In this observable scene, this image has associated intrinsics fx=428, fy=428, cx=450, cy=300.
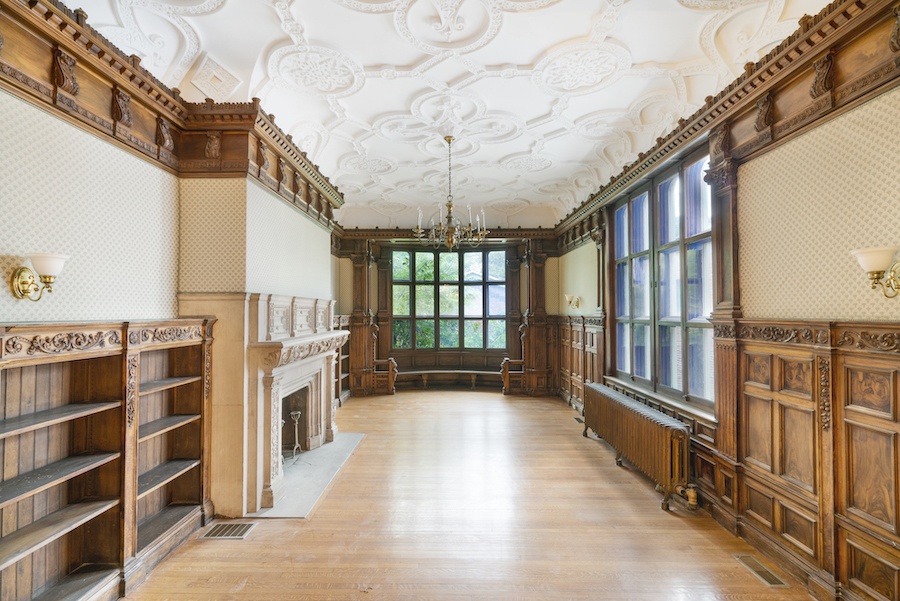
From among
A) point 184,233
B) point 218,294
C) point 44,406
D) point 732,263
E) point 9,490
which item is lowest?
point 9,490

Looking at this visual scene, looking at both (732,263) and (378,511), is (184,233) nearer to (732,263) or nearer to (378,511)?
(378,511)

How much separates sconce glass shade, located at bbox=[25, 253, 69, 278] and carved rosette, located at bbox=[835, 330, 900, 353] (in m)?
4.32

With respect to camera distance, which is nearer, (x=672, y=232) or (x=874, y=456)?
(x=874, y=456)

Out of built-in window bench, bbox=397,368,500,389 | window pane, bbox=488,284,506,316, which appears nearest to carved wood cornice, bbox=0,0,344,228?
built-in window bench, bbox=397,368,500,389

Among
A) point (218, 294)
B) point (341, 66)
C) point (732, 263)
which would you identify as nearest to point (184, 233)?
point (218, 294)

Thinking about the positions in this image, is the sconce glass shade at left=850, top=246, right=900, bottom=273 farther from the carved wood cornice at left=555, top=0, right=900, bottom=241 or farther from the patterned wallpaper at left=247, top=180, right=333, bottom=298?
the patterned wallpaper at left=247, top=180, right=333, bottom=298

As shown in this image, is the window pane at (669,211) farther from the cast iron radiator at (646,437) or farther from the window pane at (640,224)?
the cast iron radiator at (646,437)

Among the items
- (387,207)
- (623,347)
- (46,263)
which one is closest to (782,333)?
(623,347)

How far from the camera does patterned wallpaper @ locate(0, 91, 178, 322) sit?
226 centimetres

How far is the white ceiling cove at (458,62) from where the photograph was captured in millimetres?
2961

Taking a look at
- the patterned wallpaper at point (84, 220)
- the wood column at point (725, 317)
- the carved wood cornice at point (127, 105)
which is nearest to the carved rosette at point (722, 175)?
the wood column at point (725, 317)

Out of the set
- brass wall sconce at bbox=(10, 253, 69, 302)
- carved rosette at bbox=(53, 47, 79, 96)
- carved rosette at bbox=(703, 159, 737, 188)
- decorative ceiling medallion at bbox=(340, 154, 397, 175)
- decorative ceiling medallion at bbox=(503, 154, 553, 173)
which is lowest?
brass wall sconce at bbox=(10, 253, 69, 302)

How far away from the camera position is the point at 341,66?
3.66m

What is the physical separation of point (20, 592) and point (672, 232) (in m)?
5.88
